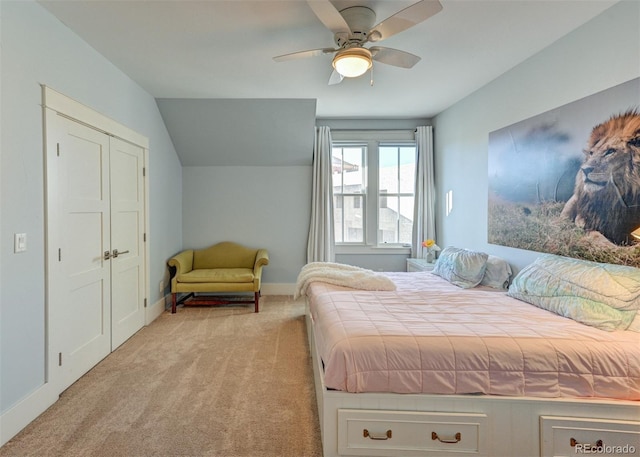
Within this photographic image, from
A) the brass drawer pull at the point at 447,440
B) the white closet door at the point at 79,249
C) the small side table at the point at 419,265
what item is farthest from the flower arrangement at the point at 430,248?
the white closet door at the point at 79,249

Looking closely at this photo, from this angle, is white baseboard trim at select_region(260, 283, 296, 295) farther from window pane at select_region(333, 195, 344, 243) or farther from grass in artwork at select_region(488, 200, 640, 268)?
grass in artwork at select_region(488, 200, 640, 268)

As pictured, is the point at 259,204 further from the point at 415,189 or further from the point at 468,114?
the point at 468,114

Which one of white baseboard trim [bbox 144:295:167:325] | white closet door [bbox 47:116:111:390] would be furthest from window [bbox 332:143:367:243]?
white closet door [bbox 47:116:111:390]

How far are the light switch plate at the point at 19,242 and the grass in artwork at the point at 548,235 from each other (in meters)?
3.71

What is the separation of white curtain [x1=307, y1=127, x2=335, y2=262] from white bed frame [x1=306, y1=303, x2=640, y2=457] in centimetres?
330

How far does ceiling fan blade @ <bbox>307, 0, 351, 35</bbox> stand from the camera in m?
1.88

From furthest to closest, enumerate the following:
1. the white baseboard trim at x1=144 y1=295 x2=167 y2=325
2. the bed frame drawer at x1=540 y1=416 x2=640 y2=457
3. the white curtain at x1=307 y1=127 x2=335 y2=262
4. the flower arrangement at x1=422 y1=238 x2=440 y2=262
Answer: the white curtain at x1=307 y1=127 x2=335 y2=262
the flower arrangement at x1=422 y1=238 x2=440 y2=262
the white baseboard trim at x1=144 y1=295 x2=167 y2=325
the bed frame drawer at x1=540 y1=416 x2=640 y2=457

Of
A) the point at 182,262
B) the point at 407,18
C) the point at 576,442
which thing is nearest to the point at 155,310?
the point at 182,262

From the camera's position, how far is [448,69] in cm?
326

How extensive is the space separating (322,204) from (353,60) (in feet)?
9.53

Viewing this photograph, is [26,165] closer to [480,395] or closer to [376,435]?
[376,435]

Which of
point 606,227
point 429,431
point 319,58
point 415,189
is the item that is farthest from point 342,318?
point 415,189

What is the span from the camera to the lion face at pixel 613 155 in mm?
2061

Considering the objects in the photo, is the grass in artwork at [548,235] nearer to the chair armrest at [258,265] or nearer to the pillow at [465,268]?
the pillow at [465,268]
